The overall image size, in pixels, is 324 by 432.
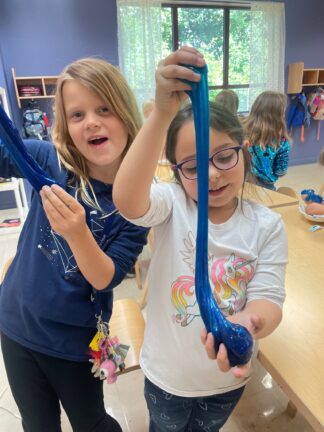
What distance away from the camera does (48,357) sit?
2.33ft

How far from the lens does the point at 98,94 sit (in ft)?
2.12

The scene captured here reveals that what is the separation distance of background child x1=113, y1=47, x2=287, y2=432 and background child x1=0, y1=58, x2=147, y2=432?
11cm

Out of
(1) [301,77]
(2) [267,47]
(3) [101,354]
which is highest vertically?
(2) [267,47]

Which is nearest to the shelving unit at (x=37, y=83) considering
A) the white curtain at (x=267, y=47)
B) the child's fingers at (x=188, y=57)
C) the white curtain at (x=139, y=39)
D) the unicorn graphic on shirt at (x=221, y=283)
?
the white curtain at (x=139, y=39)

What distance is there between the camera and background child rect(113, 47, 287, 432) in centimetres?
55

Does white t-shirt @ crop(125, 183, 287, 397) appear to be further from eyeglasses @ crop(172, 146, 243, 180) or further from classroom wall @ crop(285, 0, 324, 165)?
classroom wall @ crop(285, 0, 324, 165)

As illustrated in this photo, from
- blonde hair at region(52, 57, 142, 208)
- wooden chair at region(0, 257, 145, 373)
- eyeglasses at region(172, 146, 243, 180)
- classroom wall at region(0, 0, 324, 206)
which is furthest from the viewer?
classroom wall at region(0, 0, 324, 206)

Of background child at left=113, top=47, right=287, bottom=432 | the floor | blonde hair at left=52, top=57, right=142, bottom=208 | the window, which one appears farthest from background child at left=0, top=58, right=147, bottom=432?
the window

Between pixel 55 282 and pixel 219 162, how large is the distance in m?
0.42

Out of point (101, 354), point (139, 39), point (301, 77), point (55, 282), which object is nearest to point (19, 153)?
point (55, 282)

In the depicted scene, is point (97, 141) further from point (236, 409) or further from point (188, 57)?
point (236, 409)

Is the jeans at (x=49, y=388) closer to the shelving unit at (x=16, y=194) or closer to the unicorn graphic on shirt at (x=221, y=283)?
the unicorn graphic on shirt at (x=221, y=283)

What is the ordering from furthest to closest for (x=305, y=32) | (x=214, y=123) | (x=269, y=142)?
(x=305, y=32)
(x=269, y=142)
(x=214, y=123)

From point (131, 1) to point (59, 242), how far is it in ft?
13.3
